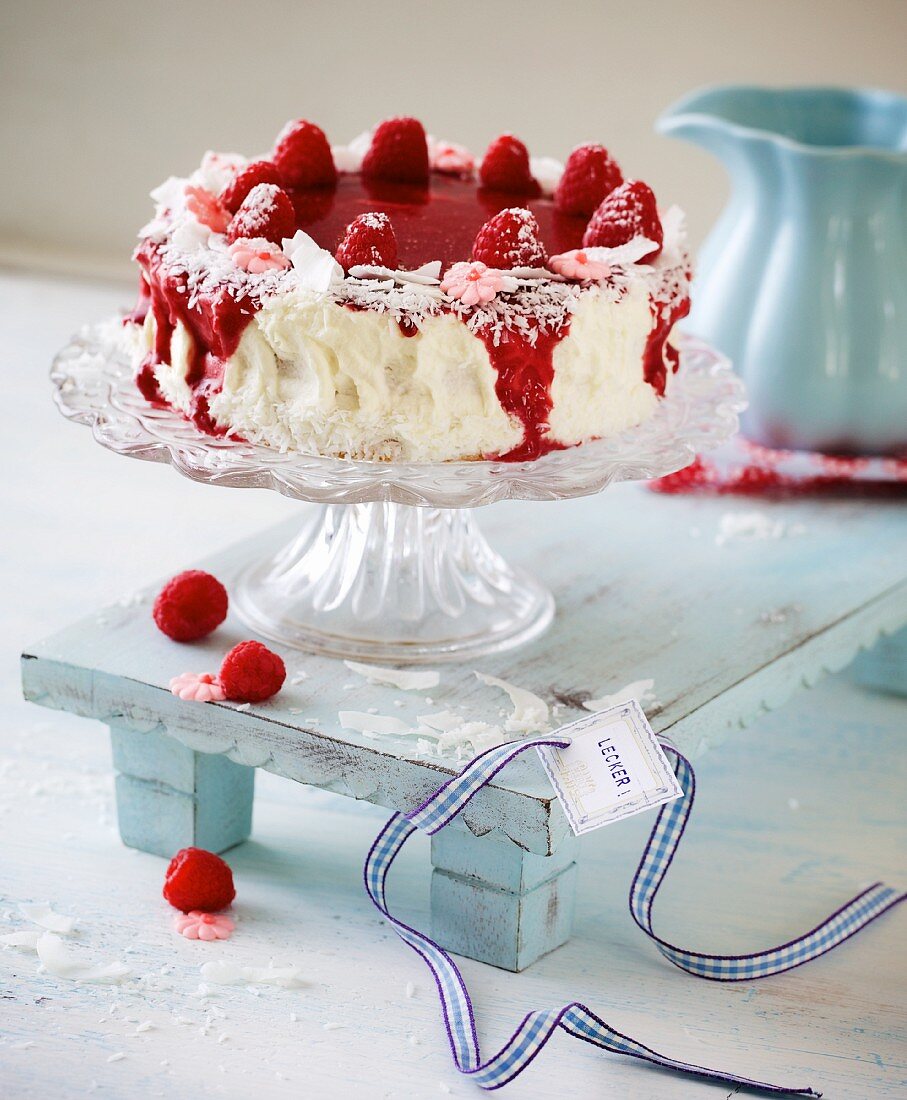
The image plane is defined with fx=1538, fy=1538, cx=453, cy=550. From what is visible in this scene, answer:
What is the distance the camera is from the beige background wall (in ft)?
11.0

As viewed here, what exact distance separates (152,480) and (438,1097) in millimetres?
1516

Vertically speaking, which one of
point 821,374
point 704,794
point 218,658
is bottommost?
point 704,794

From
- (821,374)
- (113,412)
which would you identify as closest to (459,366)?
(113,412)

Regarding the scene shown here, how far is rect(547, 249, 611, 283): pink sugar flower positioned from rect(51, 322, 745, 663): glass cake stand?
0.17m

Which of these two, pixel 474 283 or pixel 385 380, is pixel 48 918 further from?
pixel 474 283

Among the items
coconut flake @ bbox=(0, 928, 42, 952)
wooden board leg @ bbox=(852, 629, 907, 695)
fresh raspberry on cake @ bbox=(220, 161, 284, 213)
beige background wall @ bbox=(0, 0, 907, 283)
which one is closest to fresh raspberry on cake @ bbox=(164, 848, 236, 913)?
coconut flake @ bbox=(0, 928, 42, 952)

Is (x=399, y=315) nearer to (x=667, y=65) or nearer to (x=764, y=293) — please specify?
(x=764, y=293)

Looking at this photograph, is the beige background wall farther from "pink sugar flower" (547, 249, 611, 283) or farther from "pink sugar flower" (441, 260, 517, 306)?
"pink sugar flower" (441, 260, 517, 306)

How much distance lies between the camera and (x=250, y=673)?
142 centimetres

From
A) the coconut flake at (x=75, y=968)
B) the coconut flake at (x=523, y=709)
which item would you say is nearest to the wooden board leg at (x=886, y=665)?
the coconut flake at (x=523, y=709)

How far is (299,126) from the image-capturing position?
166 centimetres

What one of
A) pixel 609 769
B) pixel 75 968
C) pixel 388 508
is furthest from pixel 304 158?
pixel 75 968

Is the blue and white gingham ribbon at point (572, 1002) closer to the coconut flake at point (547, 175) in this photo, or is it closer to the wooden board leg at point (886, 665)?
the wooden board leg at point (886, 665)

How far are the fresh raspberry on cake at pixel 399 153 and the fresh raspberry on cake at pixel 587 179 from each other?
0.19 meters
